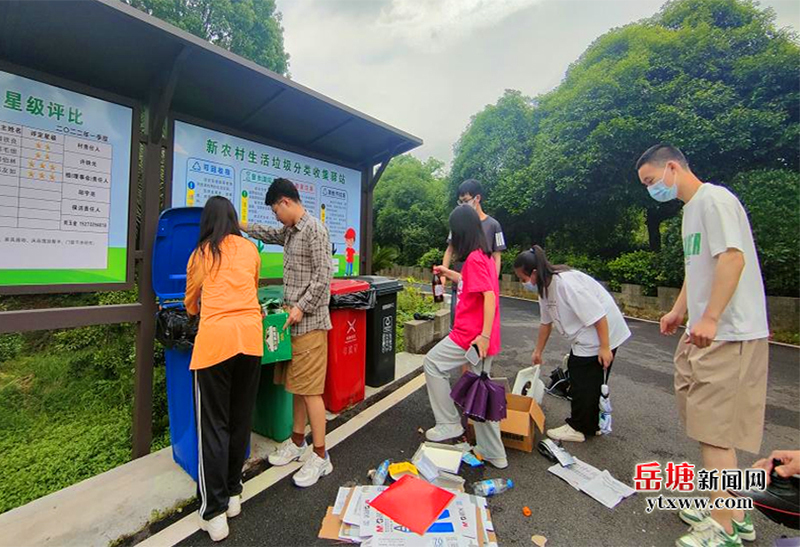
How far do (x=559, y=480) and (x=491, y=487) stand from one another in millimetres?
505

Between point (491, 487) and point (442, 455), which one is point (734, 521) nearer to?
point (491, 487)

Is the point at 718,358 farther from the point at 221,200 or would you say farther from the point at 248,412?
the point at 221,200

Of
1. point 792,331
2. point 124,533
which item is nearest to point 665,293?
point 792,331

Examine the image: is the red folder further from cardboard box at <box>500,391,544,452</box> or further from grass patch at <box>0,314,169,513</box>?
grass patch at <box>0,314,169,513</box>

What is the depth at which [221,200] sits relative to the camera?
203 centimetres

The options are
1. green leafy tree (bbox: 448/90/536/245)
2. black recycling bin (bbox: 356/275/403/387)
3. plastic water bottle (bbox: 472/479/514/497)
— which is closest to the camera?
plastic water bottle (bbox: 472/479/514/497)

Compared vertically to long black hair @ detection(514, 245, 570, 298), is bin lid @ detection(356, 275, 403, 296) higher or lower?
lower

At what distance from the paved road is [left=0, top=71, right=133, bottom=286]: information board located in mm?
1882

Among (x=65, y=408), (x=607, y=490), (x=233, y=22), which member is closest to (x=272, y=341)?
(x=607, y=490)

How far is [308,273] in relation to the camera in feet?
7.88

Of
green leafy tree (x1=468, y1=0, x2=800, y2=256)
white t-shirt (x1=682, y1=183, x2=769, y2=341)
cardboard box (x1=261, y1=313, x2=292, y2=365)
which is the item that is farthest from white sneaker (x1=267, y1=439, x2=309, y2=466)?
green leafy tree (x1=468, y1=0, x2=800, y2=256)

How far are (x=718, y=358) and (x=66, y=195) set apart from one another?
3.87 meters

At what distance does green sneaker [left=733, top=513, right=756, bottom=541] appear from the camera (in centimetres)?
181

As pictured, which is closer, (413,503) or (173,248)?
(413,503)
